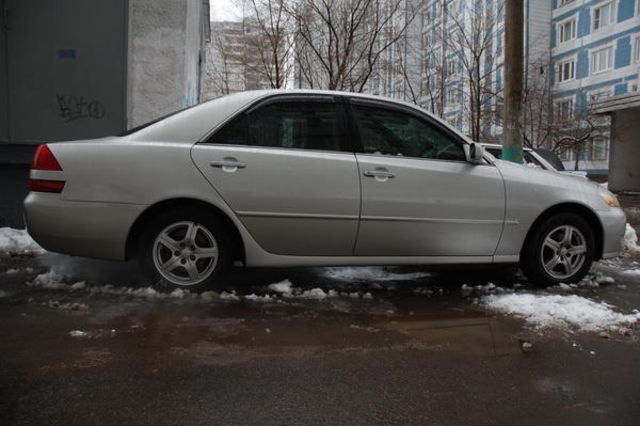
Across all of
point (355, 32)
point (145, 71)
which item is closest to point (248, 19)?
point (355, 32)

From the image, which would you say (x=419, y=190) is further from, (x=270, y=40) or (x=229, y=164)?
(x=270, y=40)

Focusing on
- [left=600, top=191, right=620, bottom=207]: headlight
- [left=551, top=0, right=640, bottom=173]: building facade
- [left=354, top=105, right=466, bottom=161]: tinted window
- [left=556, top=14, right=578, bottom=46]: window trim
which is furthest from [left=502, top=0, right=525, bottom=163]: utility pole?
[left=556, top=14, right=578, bottom=46]: window trim

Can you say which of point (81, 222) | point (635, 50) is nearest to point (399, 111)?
point (81, 222)

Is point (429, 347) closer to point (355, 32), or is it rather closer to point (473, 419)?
point (473, 419)

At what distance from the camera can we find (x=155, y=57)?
26.3 feet

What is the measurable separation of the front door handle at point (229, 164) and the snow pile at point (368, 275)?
5.08ft

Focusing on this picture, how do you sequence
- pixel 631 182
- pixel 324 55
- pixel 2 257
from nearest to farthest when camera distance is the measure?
pixel 2 257 → pixel 324 55 → pixel 631 182

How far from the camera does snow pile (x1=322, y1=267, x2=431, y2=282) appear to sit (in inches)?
209


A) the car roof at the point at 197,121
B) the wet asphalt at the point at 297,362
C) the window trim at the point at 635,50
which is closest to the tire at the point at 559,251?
the wet asphalt at the point at 297,362

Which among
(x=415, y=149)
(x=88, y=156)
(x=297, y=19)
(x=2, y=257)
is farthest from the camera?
(x=297, y=19)

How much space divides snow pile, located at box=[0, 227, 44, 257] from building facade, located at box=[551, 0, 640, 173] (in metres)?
29.6

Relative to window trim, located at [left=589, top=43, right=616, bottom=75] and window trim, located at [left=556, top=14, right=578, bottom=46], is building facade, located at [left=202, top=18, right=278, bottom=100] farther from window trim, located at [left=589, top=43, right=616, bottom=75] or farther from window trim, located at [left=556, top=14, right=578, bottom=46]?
window trim, located at [left=556, top=14, right=578, bottom=46]

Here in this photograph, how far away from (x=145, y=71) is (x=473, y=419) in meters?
6.94

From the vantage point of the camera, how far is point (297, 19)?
1692 centimetres
